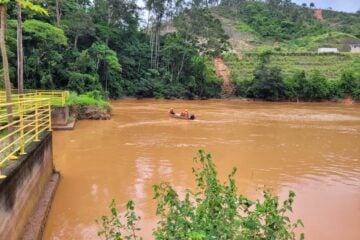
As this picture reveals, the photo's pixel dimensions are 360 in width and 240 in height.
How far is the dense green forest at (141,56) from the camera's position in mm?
34094

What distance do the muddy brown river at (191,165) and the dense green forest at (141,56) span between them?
12.1 m

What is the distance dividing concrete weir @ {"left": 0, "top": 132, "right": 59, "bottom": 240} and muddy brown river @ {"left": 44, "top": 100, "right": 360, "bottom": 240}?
1.21ft

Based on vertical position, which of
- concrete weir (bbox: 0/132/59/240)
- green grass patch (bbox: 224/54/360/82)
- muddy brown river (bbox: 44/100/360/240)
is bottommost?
muddy brown river (bbox: 44/100/360/240)

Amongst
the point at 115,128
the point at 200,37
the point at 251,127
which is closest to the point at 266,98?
the point at 200,37

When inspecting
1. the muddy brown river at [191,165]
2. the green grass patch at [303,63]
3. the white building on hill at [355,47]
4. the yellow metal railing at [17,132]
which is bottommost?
the muddy brown river at [191,165]

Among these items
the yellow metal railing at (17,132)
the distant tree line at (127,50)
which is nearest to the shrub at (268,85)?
the distant tree line at (127,50)

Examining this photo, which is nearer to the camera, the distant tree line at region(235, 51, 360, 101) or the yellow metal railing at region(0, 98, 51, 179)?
Answer: the yellow metal railing at region(0, 98, 51, 179)

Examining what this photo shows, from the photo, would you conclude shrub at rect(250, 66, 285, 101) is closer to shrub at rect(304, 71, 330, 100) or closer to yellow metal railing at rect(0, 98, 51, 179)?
shrub at rect(304, 71, 330, 100)

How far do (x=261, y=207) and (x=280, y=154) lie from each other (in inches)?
526

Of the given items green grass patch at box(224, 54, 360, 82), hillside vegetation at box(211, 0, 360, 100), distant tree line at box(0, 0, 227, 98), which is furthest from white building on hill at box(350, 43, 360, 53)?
distant tree line at box(0, 0, 227, 98)

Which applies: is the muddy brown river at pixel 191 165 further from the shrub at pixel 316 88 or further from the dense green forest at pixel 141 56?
the shrub at pixel 316 88

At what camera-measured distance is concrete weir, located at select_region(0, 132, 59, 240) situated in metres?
5.77

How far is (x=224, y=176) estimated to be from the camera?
12539 mm

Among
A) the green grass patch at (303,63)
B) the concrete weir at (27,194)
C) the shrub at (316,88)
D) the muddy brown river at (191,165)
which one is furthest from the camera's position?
the green grass patch at (303,63)
